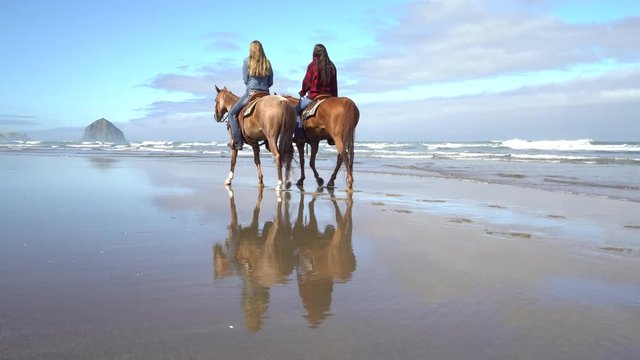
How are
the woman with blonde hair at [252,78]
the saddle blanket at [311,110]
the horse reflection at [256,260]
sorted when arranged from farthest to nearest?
the woman with blonde hair at [252,78], the saddle blanket at [311,110], the horse reflection at [256,260]

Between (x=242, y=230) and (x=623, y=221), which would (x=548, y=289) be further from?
(x=623, y=221)

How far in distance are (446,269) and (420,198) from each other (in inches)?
172

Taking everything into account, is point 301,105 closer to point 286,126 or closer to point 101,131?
point 286,126

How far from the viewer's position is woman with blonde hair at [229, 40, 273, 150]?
8984mm

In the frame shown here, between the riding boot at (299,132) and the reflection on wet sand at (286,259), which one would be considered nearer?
the reflection on wet sand at (286,259)

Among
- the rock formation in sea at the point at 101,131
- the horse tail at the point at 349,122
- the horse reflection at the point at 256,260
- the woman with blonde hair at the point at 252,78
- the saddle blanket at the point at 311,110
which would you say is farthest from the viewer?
the rock formation in sea at the point at 101,131

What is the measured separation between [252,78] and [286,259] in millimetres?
6164

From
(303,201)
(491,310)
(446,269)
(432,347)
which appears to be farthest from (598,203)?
(432,347)

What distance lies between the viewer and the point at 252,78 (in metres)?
9.13

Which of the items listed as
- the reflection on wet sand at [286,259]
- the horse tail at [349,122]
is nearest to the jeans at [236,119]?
the horse tail at [349,122]

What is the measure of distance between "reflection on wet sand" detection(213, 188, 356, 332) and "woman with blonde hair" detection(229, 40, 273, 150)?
3.97m

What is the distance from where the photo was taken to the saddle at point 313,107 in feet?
28.2

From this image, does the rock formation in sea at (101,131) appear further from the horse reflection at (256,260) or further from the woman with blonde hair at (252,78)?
the horse reflection at (256,260)

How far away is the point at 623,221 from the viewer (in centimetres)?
576
